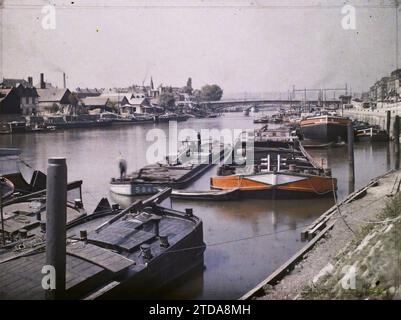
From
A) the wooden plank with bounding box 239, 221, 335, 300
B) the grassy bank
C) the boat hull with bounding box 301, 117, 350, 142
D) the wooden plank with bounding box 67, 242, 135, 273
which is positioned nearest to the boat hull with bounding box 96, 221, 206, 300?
the wooden plank with bounding box 67, 242, 135, 273

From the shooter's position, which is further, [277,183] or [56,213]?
[277,183]

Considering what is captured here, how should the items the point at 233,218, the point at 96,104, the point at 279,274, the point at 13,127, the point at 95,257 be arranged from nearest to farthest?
the point at 95,257 → the point at 279,274 → the point at 233,218 → the point at 13,127 → the point at 96,104

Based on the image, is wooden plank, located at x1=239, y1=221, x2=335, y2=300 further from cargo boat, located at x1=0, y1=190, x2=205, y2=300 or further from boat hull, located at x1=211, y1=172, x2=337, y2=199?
boat hull, located at x1=211, y1=172, x2=337, y2=199

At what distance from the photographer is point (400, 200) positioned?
6.41 metres

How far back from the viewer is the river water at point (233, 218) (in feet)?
24.5

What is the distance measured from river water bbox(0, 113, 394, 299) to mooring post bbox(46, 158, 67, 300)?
2535 millimetres

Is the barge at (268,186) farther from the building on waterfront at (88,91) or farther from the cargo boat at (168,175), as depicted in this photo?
the building on waterfront at (88,91)

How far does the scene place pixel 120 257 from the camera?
598cm

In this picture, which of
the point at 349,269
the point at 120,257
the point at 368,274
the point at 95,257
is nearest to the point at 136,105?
the point at 120,257

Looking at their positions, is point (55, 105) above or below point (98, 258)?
above

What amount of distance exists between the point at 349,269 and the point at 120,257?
9.54 ft

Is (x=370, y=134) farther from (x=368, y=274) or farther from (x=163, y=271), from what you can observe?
(x=368, y=274)

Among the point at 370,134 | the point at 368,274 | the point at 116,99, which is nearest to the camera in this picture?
the point at 368,274
